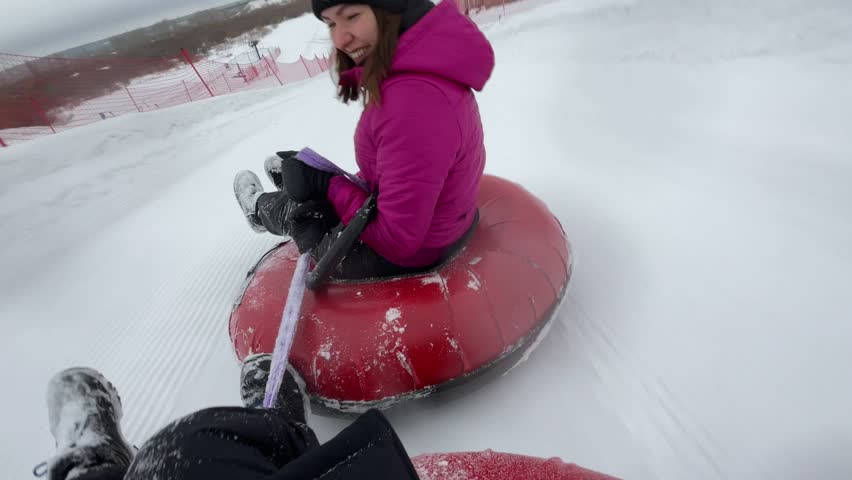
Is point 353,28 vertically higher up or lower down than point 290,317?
higher up

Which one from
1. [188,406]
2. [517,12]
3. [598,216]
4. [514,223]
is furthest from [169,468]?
[517,12]

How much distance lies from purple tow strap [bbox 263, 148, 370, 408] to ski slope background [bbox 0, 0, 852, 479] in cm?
49

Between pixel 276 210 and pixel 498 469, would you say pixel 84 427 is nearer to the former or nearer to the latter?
pixel 276 210

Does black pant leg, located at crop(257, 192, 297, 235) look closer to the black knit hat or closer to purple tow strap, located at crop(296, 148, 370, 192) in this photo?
purple tow strap, located at crop(296, 148, 370, 192)

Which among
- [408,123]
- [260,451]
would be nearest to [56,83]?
[408,123]

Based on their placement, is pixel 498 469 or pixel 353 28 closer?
pixel 498 469

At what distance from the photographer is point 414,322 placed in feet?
4.54

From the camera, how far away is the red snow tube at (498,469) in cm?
89

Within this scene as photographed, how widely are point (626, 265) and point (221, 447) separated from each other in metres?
1.90

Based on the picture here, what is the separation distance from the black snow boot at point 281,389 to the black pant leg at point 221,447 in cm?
33

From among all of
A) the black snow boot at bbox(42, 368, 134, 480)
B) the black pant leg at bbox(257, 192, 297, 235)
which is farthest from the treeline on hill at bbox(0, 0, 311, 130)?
the black snow boot at bbox(42, 368, 134, 480)

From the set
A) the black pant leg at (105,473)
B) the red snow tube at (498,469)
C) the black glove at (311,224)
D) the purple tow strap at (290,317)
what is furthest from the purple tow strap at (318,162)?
the black pant leg at (105,473)

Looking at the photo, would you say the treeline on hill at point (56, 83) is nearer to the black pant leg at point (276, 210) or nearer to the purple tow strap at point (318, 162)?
the black pant leg at point (276, 210)

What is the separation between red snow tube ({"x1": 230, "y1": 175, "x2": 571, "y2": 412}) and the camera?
1366mm
